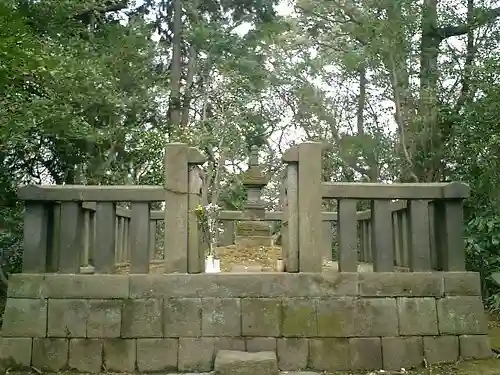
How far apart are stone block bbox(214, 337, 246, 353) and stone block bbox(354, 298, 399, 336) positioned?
3.36ft

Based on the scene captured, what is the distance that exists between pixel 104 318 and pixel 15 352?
798 millimetres

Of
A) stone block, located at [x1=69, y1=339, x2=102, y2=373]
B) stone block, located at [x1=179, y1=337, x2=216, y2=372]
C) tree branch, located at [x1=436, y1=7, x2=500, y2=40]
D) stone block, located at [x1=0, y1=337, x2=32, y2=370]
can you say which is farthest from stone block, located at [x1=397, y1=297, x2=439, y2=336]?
tree branch, located at [x1=436, y1=7, x2=500, y2=40]

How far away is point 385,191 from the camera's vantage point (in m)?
4.30

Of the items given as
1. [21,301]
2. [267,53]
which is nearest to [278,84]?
[267,53]

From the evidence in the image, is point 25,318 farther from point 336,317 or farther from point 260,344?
point 336,317

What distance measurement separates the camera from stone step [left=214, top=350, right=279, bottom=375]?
3.70 meters

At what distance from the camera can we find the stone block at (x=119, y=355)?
404cm

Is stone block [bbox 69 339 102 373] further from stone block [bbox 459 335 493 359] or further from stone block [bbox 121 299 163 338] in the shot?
stone block [bbox 459 335 493 359]

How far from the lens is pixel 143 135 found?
10.6m

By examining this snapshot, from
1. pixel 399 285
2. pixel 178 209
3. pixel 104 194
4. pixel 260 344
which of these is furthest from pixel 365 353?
pixel 104 194

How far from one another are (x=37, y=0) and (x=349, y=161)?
8.23 meters

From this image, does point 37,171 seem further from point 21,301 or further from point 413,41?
point 413,41

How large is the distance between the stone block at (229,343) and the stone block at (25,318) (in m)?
1.52

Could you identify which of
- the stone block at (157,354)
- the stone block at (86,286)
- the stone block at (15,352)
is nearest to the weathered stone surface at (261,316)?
the stone block at (157,354)
